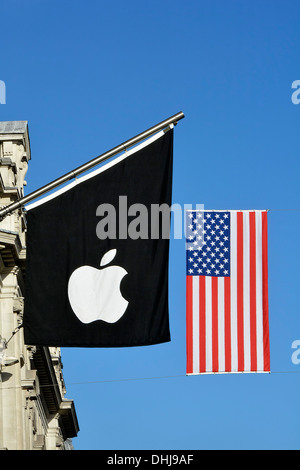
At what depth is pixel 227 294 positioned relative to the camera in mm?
23891

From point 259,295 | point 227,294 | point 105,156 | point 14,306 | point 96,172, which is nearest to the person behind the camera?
point 105,156

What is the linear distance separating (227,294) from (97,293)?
5536 mm

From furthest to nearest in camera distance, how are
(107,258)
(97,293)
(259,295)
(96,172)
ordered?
1. (259,295)
2. (96,172)
3. (107,258)
4. (97,293)

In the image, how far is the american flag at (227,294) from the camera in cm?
2375

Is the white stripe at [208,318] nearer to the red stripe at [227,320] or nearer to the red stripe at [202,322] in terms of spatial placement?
the red stripe at [202,322]

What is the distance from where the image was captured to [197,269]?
79.3ft

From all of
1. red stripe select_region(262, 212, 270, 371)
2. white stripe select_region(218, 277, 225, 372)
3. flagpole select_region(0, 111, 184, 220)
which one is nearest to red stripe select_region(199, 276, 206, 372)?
white stripe select_region(218, 277, 225, 372)

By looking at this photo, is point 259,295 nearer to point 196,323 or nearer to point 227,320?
point 227,320

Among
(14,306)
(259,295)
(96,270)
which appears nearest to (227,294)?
(259,295)

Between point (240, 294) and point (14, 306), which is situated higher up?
point (14, 306)

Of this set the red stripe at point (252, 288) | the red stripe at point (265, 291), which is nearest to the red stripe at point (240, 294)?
the red stripe at point (252, 288)

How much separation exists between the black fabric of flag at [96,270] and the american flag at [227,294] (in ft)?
15.3
